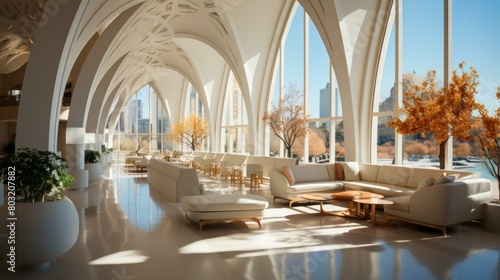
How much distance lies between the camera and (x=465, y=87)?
24.4 ft

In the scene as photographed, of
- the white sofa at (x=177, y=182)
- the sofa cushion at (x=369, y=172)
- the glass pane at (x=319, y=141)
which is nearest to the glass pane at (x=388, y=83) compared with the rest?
the sofa cushion at (x=369, y=172)

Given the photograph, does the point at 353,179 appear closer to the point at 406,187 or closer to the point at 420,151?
the point at 406,187

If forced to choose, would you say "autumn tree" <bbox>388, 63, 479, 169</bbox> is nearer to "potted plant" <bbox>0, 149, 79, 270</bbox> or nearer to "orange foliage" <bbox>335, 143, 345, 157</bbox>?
"orange foliage" <bbox>335, 143, 345, 157</bbox>

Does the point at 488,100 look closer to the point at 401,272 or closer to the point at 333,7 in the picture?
the point at 333,7

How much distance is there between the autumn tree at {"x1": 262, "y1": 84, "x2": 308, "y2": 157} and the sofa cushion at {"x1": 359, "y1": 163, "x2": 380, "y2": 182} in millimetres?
3489

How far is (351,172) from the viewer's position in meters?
9.89

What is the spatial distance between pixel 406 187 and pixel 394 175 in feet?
1.54

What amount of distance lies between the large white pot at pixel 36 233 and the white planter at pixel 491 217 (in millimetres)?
6221

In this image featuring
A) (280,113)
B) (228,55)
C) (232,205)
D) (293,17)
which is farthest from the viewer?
(228,55)

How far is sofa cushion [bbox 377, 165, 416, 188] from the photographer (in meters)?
8.60

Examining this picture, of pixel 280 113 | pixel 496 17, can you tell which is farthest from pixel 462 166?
pixel 280 113

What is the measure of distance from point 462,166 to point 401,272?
219 inches

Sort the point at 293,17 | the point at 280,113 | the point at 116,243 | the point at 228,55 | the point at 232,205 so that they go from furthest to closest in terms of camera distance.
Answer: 1. the point at 228,55
2. the point at 293,17
3. the point at 280,113
4. the point at 232,205
5. the point at 116,243

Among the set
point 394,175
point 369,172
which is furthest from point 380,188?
point 369,172
